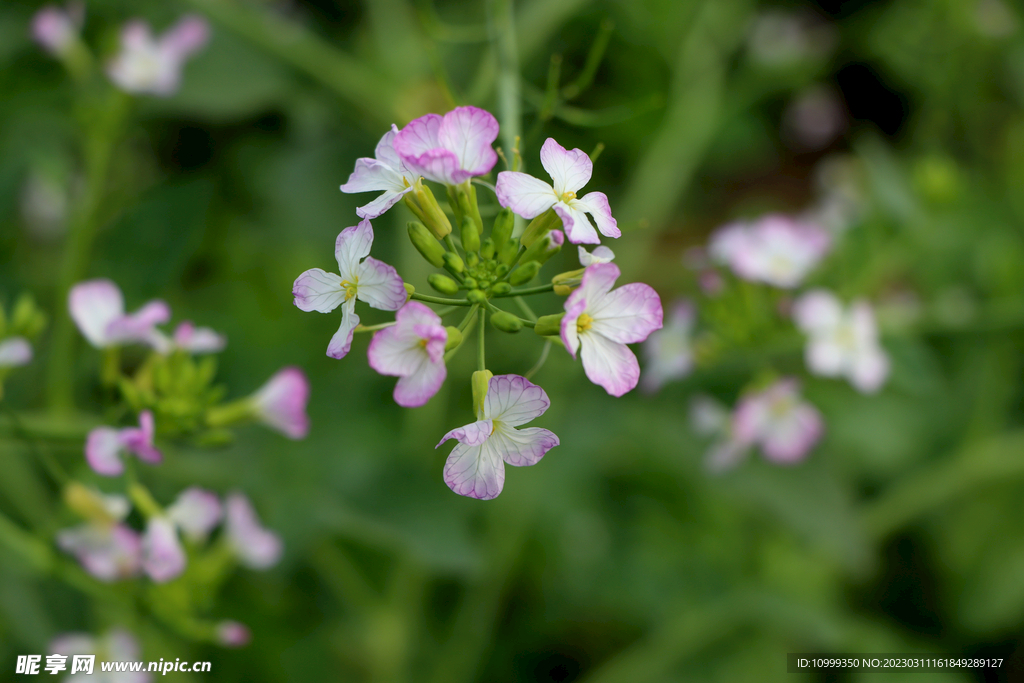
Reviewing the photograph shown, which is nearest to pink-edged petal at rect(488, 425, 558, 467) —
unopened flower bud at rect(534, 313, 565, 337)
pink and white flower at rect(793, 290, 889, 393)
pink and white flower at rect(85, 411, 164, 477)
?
unopened flower bud at rect(534, 313, 565, 337)

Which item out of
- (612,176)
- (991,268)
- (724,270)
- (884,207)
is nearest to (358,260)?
(724,270)

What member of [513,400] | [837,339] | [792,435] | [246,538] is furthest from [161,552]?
[837,339]

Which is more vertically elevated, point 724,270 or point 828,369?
point 724,270

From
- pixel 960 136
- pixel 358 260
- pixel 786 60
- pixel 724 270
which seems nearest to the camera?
pixel 358 260

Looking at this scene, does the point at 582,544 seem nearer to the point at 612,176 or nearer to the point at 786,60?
the point at 612,176

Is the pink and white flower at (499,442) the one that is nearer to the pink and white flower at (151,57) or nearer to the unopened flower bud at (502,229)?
the unopened flower bud at (502,229)

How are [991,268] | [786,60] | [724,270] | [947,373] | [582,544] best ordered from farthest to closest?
[786,60] → [947,373] → [582,544] → [991,268] → [724,270]

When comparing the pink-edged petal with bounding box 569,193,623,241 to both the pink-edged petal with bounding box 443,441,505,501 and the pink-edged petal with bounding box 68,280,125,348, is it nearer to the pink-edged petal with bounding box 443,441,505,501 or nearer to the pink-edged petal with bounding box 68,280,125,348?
the pink-edged petal with bounding box 443,441,505,501
